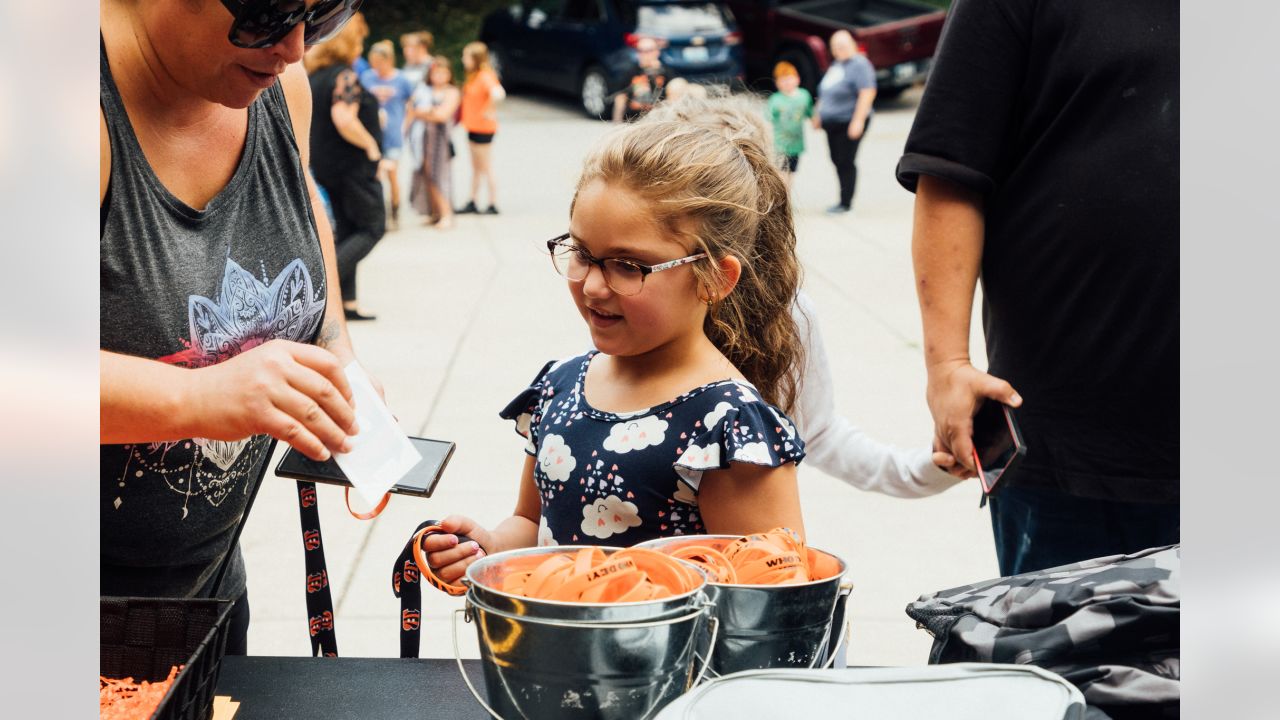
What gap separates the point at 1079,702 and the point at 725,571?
1.21ft

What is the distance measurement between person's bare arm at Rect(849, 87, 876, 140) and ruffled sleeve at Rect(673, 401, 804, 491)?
1088cm

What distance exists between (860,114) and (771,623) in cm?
1170

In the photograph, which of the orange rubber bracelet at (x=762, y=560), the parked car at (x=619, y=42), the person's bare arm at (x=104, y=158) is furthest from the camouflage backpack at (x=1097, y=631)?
the parked car at (x=619, y=42)

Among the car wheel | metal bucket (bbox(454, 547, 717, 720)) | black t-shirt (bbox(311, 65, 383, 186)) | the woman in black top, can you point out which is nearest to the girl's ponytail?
metal bucket (bbox(454, 547, 717, 720))

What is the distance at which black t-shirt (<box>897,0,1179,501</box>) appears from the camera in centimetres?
203

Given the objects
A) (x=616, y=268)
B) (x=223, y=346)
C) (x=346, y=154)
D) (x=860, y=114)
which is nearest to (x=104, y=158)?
(x=223, y=346)

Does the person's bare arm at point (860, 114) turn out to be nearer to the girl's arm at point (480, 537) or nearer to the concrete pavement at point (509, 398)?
the concrete pavement at point (509, 398)

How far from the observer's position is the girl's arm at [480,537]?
181 cm

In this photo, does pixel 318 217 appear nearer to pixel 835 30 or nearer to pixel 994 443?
pixel 994 443

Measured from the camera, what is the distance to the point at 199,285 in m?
1.77

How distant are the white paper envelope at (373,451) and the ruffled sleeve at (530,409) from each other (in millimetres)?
307

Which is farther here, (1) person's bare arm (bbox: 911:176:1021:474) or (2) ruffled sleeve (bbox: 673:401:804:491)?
(1) person's bare arm (bbox: 911:176:1021:474)

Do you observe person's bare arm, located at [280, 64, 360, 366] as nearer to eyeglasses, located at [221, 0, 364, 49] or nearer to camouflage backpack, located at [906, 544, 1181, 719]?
eyeglasses, located at [221, 0, 364, 49]

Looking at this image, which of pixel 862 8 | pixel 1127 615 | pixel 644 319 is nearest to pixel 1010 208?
pixel 644 319
